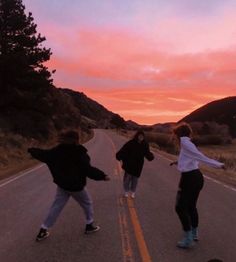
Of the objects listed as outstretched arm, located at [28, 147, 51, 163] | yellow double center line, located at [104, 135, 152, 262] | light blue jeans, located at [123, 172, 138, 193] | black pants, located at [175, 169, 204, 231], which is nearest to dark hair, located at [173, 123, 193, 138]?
black pants, located at [175, 169, 204, 231]

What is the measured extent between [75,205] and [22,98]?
3053 cm

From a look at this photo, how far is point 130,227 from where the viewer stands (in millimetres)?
9219

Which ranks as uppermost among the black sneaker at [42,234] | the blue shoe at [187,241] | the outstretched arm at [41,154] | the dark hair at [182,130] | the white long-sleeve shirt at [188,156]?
the dark hair at [182,130]

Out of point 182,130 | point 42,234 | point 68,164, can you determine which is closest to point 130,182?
point 68,164

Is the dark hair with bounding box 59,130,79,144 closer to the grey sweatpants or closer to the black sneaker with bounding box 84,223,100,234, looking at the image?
the grey sweatpants

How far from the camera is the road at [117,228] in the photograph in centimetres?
734

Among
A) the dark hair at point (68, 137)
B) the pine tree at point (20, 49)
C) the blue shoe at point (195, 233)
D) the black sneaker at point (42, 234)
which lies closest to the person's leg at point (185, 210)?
the blue shoe at point (195, 233)

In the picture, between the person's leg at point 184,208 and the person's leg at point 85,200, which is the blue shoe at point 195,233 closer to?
the person's leg at point 184,208

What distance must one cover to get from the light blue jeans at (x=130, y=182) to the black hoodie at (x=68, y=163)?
457cm

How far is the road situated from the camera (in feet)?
24.1

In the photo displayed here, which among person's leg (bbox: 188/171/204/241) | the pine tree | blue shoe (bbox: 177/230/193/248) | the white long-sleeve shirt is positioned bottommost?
blue shoe (bbox: 177/230/193/248)

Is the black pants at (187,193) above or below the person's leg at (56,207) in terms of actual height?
above

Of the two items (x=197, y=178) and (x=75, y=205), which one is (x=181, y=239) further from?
(x=75, y=205)

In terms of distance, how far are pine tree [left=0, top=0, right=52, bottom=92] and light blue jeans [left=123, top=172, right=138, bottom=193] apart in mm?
28789
